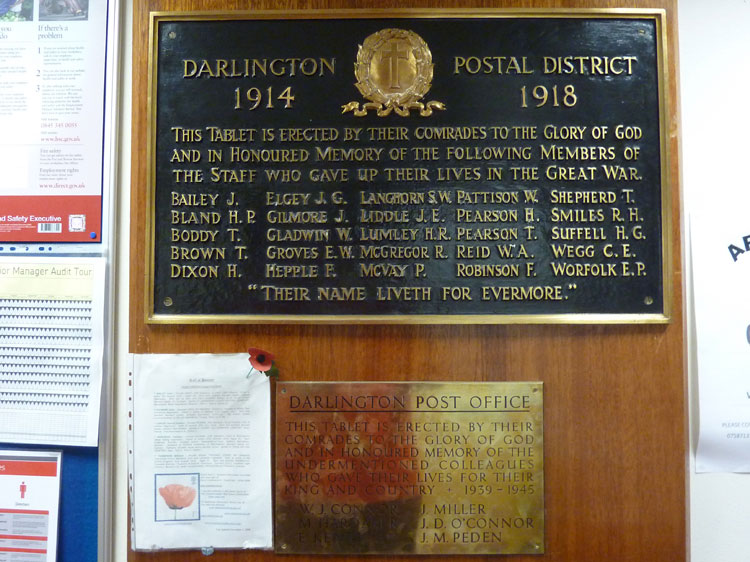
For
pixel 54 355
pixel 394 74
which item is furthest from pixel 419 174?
pixel 54 355

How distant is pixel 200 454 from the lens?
88.6 inches

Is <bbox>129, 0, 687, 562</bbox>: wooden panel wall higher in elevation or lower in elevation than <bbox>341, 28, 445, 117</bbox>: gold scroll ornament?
lower

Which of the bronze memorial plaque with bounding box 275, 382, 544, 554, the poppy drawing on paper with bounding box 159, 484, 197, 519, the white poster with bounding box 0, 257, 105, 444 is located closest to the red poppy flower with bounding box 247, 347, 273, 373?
the bronze memorial plaque with bounding box 275, 382, 544, 554

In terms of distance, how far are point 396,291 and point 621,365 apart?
0.95 metres

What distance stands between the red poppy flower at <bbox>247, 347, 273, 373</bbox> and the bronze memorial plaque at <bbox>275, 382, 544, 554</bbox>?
0.11 metres

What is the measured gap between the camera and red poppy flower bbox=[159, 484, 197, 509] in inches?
88.1

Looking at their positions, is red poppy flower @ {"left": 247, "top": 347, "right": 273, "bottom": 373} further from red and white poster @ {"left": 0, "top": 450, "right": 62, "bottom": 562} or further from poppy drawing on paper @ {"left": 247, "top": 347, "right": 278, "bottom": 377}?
red and white poster @ {"left": 0, "top": 450, "right": 62, "bottom": 562}

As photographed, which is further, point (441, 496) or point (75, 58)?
point (75, 58)

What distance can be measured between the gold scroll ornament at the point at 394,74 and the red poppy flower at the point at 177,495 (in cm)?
167

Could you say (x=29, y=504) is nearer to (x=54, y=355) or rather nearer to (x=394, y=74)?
(x=54, y=355)

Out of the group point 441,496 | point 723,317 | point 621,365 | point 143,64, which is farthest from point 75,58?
point 723,317

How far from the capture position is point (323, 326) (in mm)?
2250

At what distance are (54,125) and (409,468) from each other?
2.09 metres

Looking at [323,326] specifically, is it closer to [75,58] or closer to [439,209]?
[439,209]
